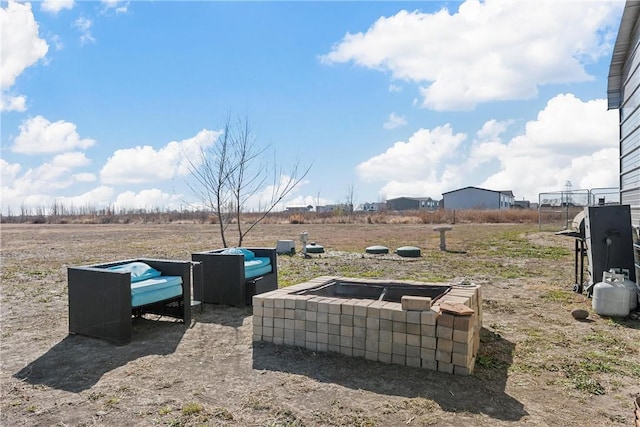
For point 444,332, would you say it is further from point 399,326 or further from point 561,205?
point 561,205

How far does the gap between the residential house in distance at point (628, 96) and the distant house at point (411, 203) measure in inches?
2554

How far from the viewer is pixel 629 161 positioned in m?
6.39

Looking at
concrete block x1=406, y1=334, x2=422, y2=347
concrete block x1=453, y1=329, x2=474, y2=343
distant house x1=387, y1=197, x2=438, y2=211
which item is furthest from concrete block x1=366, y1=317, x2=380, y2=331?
distant house x1=387, y1=197, x2=438, y2=211

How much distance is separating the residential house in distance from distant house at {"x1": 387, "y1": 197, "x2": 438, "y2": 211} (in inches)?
2554

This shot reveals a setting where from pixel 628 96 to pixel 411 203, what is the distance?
222 ft

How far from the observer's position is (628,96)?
252 inches

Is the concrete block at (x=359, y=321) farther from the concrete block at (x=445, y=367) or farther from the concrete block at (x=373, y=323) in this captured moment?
the concrete block at (x=445, y=367)

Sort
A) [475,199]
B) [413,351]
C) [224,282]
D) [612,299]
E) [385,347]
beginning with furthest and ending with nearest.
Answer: [475,199]
[224,282]
[612,299]
[385,347]
[413,351]

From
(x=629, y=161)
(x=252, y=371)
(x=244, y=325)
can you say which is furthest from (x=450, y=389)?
(x=629, y=161)

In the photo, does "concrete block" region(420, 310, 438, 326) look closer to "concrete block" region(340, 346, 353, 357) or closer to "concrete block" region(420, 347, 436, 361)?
"concrete block" region(420, 347, 436, 361)

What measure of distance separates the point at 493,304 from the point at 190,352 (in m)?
4.04

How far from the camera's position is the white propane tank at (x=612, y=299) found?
4.85m

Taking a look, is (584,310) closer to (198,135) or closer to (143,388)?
(143,388)

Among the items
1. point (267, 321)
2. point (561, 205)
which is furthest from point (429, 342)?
point (561, 205)
